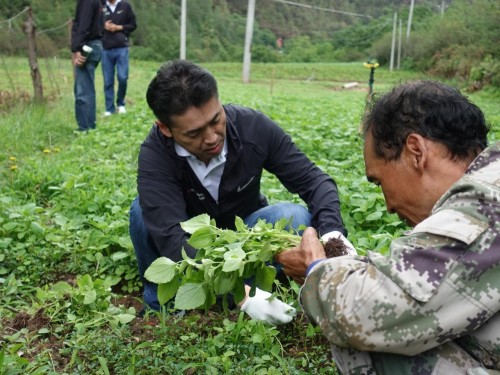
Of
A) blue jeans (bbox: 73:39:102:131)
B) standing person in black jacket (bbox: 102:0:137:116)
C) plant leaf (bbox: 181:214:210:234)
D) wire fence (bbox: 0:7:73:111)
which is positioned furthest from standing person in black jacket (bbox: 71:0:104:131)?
plant leaf (bbox: 181:214:210:234)

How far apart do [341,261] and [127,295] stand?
1.68 m

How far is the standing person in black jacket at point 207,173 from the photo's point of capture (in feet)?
8.33

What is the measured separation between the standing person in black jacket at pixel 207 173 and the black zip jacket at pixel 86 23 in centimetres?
427

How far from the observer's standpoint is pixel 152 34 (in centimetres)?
4047

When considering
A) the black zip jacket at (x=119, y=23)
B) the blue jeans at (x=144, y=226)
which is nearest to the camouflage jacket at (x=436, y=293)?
the blue jeans at (x=144, y=226)

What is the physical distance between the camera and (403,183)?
160 centimetres

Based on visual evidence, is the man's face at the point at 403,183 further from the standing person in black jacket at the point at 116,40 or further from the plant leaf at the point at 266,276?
the standing person in black jacket at the point at 116,40

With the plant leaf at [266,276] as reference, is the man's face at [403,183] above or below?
above

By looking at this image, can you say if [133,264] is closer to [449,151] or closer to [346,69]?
[449,151]

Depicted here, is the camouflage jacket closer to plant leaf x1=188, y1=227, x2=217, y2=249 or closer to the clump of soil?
the clump of soil

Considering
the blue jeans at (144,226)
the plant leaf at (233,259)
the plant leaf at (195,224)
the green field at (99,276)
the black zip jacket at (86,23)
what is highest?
the black zip jacket at (86,23)

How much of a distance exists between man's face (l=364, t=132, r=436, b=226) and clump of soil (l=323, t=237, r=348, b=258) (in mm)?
327

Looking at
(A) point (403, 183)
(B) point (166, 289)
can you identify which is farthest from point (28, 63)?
(A) point (403, 183)

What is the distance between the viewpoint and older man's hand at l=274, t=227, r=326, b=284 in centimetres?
178
